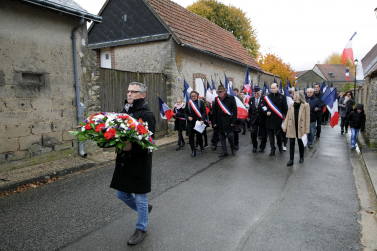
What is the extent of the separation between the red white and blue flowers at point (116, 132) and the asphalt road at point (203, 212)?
4.11 ft

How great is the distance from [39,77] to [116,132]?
4675 millimetres

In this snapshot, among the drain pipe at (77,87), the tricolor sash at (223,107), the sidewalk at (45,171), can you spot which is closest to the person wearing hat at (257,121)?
the tricolor sash at (223,107)

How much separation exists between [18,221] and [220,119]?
17.4ft

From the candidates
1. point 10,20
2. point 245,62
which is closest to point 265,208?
point 10,20

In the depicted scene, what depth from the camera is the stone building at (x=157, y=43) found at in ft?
37.4

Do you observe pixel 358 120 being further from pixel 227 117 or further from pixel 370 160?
pixel 227 117

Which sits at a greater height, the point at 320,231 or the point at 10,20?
the point at 10,20

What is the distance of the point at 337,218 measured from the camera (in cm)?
372

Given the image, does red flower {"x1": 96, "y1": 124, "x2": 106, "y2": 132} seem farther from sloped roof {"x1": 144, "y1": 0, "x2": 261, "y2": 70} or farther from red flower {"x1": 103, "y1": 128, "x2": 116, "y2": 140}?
sloped roof {"x1": 144, "y1": 0, "x2": 261, "y2": 70}

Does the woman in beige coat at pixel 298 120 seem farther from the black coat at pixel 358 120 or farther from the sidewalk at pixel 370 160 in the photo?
the black coat at pixel 358 120


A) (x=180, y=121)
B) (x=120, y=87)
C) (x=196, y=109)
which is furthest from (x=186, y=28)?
(x=196, y=109)

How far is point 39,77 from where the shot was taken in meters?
6.20

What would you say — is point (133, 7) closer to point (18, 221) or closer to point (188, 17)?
point (188, 17)

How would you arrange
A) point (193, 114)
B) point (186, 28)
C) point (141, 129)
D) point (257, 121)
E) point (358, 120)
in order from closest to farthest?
point (141, 129)
point (193, 114)
point (358, 120)
point (257, 121)
point (186, 28)
